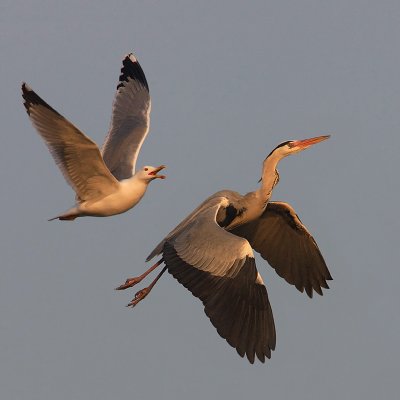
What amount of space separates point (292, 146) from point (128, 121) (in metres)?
3.74

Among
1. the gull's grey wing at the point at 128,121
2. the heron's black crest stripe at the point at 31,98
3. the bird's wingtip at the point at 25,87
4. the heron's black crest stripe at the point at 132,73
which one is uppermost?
the bird's wingtip at the point at 25,87

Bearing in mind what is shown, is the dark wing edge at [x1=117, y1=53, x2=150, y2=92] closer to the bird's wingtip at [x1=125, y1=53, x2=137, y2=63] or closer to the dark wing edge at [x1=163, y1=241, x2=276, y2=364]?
the bird's wingtip at [x1=125, y1=53, x2=137, y2=63]

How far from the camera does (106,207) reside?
774 inches

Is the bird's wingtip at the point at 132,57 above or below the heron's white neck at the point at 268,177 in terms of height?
above

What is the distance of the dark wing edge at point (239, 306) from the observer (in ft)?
54.6

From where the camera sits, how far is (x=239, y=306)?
55.0 ft

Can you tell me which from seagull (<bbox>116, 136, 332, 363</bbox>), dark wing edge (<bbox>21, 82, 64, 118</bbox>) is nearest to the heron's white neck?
seagull (<bbox>116, 136, 332, 363</bbox>)

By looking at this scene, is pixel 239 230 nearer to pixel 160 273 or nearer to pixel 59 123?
A: pixel 160 273

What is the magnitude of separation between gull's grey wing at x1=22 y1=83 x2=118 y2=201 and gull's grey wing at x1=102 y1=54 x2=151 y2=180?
1672 mm

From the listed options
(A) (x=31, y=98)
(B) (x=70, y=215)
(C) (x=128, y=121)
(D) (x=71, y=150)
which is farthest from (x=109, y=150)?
(A) (x=31, y=98)

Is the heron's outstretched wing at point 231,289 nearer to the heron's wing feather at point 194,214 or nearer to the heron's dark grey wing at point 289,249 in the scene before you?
the heron's wing feather at point 194,214

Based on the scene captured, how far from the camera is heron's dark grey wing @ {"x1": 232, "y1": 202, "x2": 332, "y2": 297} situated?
2017 cm

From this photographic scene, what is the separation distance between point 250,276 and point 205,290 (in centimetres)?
66

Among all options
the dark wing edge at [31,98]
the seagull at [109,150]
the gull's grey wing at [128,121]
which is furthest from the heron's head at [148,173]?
the dark wing edge at [31,98]
